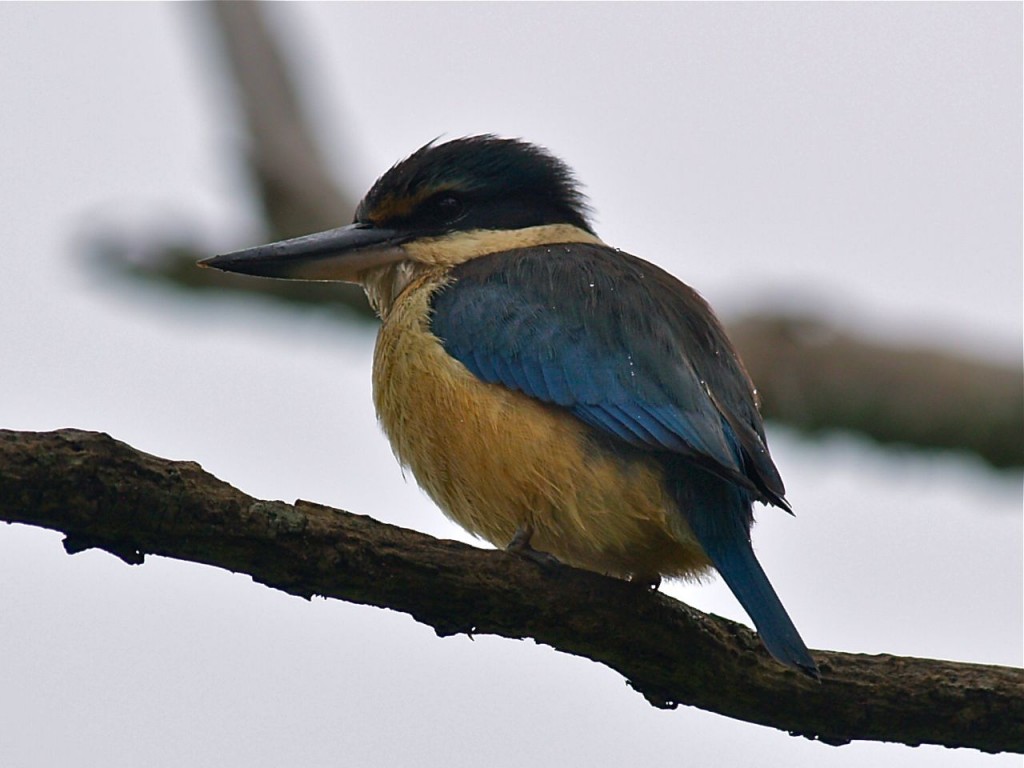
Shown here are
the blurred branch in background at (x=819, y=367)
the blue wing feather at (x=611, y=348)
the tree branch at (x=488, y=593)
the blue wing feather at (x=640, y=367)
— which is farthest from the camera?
the blurred branch in background at (x=819, y=367)

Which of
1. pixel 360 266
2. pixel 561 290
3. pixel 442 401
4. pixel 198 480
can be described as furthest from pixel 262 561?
pixel 360 266

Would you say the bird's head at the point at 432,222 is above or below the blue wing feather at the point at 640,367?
above

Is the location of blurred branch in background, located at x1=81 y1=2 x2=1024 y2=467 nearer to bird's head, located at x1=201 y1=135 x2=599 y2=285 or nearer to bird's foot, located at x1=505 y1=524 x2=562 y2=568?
bird's head, located at x1=201 y1=135 x2=599 y2=285

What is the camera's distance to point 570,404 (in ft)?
13.4

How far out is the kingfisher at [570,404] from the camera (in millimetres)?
3941

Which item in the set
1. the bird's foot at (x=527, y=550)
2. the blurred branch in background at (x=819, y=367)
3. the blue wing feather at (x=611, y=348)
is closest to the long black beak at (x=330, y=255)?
the blue wing feather at (x=611, y=348)

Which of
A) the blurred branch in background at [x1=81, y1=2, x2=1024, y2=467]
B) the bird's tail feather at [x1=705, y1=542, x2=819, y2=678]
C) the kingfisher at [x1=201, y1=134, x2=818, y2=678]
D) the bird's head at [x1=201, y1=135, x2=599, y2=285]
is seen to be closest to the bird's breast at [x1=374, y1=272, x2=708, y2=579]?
the kingfisher at [x1=201, y1=134, x2=818, y2=678]

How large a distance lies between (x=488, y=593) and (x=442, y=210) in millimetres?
1797

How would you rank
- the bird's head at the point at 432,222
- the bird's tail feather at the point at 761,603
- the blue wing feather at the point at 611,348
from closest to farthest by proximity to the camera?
1. the bird's tail feather at the point at 761,603
2. the blue wing feather at the point at 611,348
3. the bird's head at the point at 432,222

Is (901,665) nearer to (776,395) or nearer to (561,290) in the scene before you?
(561,290)

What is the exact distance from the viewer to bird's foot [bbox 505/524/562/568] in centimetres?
374

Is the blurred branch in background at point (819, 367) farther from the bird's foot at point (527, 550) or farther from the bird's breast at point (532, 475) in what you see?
the bird's foot at point (527, 550)

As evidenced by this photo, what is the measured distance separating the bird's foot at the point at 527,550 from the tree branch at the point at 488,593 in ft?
0.09

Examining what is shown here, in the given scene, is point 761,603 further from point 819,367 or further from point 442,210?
point 819,367
